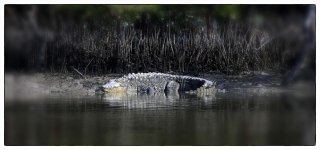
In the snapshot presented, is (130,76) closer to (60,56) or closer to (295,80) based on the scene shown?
(60,56)

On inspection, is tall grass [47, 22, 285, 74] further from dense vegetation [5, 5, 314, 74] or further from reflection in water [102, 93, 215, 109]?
reflection in water [102, 93, 215, 109]

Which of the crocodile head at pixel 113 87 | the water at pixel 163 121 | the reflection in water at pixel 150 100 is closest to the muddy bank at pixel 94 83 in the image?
the crocodile head at pixel 113 87

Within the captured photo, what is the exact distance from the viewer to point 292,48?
34.6 feet

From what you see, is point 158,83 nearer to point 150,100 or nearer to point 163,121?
point 150,100

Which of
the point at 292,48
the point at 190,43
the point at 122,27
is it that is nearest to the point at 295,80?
the point at 292,48

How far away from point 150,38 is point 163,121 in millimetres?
4154

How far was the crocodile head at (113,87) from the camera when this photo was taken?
12.2m

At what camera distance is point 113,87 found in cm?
1239

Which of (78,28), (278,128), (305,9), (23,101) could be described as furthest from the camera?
(78,28)

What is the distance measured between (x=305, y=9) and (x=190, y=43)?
3137 mm

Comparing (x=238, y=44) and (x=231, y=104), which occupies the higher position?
(x=238, y=44)

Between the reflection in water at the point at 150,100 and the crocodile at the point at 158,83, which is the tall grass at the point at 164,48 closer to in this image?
the crocodile at the point at 158,83

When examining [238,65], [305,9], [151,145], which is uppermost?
[305,9]

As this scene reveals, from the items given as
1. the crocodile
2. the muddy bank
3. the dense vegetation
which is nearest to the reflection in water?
the crocodile
